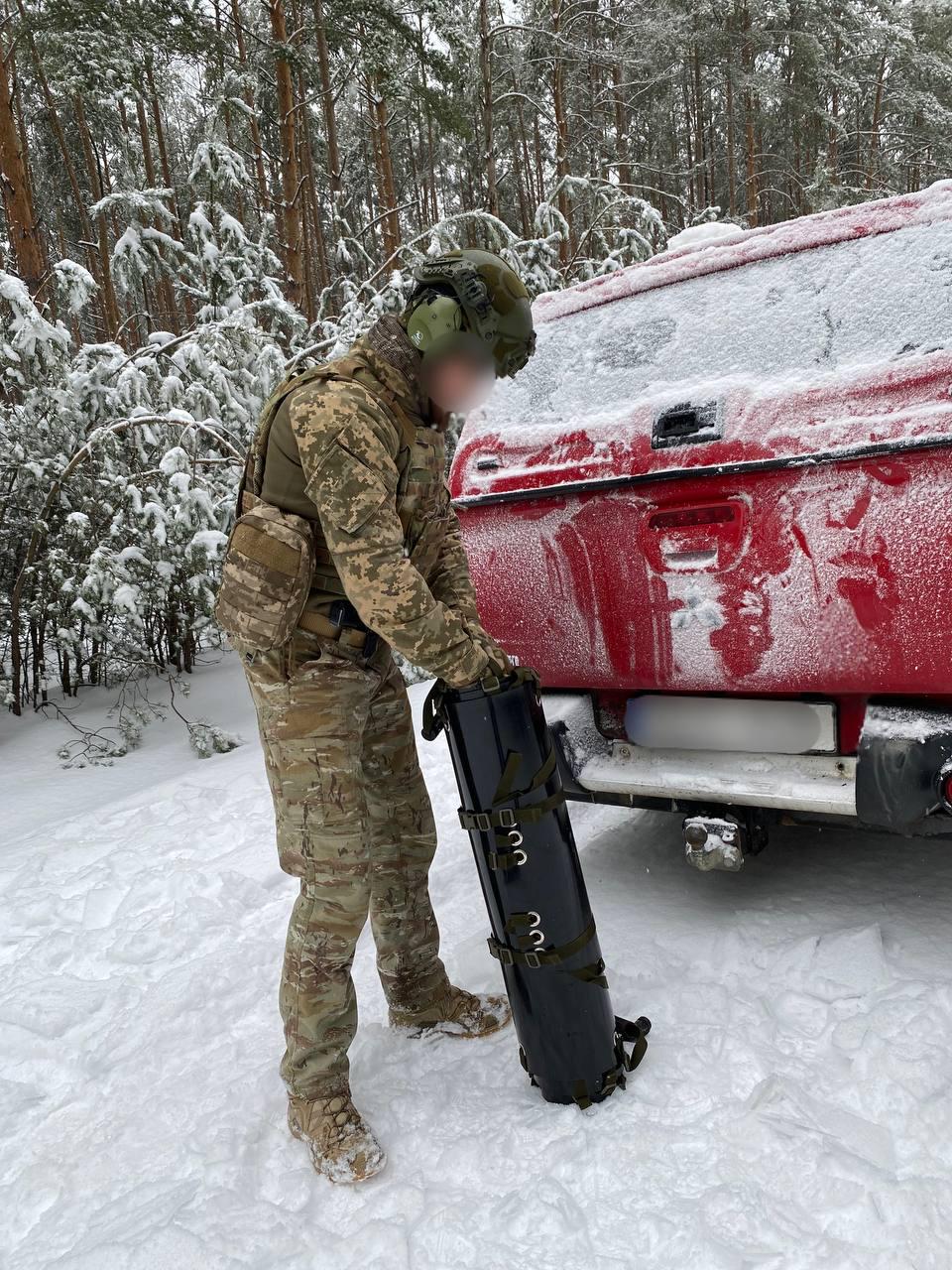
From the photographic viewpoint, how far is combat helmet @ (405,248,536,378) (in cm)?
193

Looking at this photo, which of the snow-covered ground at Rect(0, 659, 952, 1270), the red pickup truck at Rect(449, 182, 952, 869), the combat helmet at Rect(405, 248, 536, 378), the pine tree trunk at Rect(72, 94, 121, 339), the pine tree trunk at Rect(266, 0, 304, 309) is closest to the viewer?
the snow-covered ground at Rect(0, 659, 952, 1270)

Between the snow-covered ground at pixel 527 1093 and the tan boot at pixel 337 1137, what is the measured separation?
53 mm

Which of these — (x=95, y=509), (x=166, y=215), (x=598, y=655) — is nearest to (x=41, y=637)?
(x=95, y=509)

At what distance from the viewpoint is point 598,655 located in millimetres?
2705

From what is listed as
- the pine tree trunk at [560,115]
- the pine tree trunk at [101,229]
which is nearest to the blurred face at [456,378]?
the pine tree trunk at [560,115]

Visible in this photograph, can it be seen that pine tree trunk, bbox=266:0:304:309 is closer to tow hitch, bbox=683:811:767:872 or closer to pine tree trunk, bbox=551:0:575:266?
pine tree trunk, bbox=551:0:575:266

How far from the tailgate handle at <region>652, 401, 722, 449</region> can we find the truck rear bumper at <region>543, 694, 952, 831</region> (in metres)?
0.87

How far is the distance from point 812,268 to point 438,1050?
256cm

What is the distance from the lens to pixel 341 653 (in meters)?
2.08

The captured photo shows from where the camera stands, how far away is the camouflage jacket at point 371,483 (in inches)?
72.4

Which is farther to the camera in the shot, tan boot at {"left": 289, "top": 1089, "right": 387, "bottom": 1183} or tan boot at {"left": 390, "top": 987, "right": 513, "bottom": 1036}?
tan boot at {"left": 390, "top": 987, "right": 513, "bottom": 1036}

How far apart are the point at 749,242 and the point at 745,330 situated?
43cm

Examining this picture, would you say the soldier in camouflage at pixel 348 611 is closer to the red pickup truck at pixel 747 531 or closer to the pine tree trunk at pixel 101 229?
the red pickup truck at pixel 747 531

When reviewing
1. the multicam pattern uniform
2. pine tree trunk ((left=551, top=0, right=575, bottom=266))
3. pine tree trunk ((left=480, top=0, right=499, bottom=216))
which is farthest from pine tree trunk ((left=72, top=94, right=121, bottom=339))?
the multicam pattern uniform
